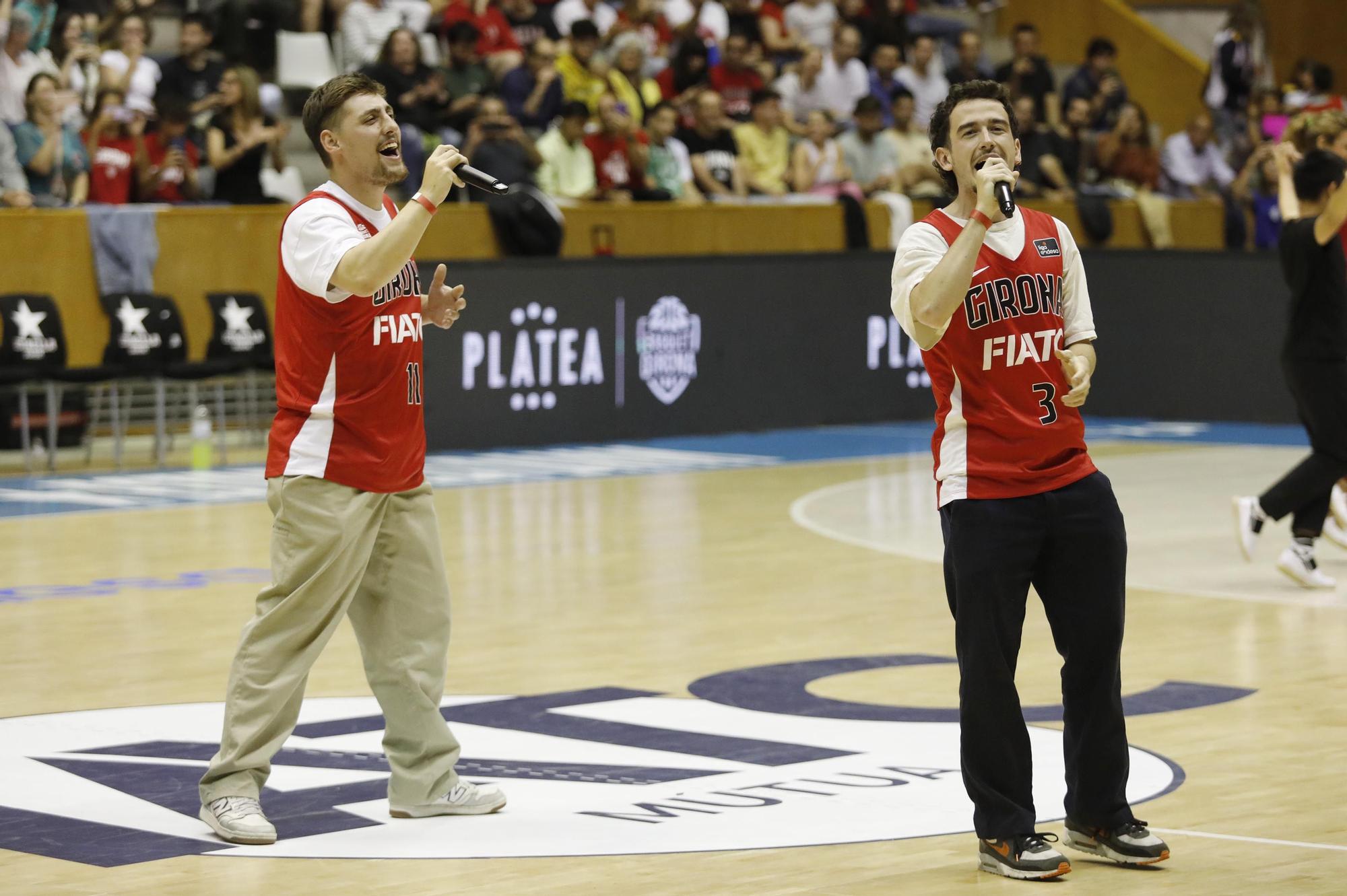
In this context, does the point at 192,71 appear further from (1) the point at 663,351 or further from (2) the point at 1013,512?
(2) the point at 1013,512

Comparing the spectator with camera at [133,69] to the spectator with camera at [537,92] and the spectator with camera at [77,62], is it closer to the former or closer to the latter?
the spectator with camera at [77,62]

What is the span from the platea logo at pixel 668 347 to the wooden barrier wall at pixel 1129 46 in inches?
389

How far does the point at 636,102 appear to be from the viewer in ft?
68.2

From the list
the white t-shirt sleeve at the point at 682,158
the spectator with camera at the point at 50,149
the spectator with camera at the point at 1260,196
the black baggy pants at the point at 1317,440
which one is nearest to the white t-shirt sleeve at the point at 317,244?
the black baggy pants at the point at 1317,440

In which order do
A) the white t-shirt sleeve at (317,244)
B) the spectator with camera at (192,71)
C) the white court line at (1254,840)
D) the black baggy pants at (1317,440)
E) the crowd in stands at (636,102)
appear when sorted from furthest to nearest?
the spectator with camera at (192,71)
the crowd in stands at (636,102)
the black baggy pants at (1317,440)
the white t-shirt sleeve at (317,244)
the white court line at (1254,840)

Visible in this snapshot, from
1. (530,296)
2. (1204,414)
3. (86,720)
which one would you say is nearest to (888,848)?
(86,720)

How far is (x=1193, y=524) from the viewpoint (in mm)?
13562

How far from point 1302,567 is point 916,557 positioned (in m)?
2.24

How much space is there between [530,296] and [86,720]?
10675 millimetres

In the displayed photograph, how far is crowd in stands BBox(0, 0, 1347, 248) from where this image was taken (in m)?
17.3

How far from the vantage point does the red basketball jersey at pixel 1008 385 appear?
18.5 ft

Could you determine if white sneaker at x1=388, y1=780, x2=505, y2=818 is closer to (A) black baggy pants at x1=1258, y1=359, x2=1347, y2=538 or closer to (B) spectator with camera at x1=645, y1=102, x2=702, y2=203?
(A) black baggy pants at x1=1258, y1=359, x2=1347, y2=538

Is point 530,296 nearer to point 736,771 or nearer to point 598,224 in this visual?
point 598,224

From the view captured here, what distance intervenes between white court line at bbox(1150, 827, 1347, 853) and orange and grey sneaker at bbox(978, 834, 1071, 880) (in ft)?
2.08
